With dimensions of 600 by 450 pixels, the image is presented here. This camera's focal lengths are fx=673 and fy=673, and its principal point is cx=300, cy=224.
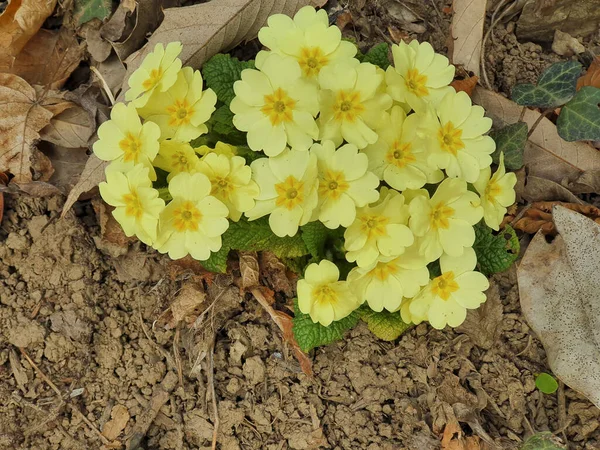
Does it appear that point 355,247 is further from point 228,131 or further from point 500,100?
point 500,100

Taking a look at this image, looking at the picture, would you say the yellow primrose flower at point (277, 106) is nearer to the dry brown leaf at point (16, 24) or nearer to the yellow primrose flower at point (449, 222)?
the yellow primrose flower at point (449, 222)

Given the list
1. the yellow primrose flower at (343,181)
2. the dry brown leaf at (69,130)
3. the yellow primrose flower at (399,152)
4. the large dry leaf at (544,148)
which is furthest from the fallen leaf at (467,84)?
the dry brown leaf at (69,130)

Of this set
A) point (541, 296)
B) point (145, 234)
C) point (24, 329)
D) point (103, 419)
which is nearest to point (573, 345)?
point (541, 296)

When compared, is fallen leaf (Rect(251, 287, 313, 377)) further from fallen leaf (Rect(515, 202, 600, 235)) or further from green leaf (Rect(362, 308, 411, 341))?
fallen leaf (Rect(515, 202, 600, 235))

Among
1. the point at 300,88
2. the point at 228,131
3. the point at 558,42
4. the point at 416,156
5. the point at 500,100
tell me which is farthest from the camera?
the point at 558,42

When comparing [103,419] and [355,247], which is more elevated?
[355,247]

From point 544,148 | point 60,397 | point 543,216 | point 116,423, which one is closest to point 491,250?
point 543,216

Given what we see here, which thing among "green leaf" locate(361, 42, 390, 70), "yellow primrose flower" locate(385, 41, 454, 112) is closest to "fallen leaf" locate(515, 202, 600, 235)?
"yellow primrose flower" locate(385, 41, 454, 112)
